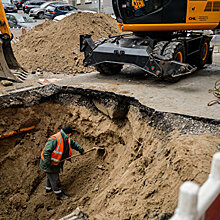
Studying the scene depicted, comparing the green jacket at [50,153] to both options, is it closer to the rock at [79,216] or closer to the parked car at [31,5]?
the rock at [79,216]

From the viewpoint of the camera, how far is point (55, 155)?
16.6 feet

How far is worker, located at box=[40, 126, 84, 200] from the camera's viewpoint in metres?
4.94

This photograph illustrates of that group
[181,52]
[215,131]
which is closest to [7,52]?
[181,52]

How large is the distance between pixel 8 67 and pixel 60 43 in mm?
2658

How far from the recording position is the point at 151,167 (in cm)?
392

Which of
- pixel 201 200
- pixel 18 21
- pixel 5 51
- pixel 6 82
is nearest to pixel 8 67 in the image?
pixel 5 51

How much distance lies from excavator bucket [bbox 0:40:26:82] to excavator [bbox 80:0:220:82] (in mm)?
2049

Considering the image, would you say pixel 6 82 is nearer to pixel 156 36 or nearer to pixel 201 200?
pixel 156 36

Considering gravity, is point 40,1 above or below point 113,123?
above

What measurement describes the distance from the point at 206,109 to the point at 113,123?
7.17 ft

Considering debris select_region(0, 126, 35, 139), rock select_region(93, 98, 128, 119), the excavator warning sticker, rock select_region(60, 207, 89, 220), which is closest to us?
rock select_region(60, 207, 89, 220)

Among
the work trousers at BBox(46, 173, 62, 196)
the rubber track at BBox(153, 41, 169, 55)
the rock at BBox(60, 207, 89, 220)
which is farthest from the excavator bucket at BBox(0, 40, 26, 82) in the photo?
the rock at BBox(60, 207, 89, 220)

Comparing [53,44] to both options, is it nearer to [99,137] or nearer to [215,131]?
[99,137]

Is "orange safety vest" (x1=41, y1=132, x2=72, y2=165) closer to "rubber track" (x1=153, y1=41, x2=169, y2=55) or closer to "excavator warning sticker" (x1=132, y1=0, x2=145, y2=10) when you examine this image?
"rubber track" (x1=153, y1=41, x2=169, y2=55)
